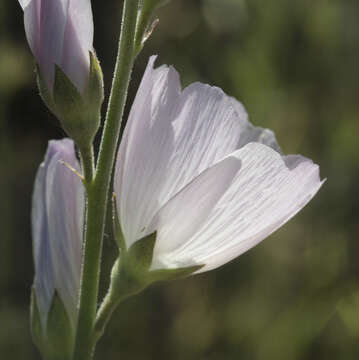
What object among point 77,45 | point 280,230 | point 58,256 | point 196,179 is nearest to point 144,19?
point 77,45

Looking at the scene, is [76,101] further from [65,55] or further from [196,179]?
[196,179]

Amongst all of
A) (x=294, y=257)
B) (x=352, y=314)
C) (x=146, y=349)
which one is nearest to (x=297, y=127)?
(x=294, y=257)

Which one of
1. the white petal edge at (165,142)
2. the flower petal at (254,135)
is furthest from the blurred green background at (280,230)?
the white petal edge at (165,142)

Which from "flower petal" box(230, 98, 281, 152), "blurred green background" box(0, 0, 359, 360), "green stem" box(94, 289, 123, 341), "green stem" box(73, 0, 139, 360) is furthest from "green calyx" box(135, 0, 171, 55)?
"blurred green background" box(0, 0, 359, 360)

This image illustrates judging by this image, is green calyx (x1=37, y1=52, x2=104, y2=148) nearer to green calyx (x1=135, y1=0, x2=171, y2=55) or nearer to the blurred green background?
green calyx (x1=135, y1=0, x2=171, y2=55)

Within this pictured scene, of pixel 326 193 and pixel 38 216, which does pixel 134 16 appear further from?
pixel 326 193

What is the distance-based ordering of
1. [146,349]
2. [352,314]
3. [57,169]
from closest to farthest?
[57,169]
[352,314]
[146,349]

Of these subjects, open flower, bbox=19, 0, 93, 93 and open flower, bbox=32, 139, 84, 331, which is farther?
open flower, bbox=32, 139, 84, 331

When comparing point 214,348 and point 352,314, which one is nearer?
point 352,314
